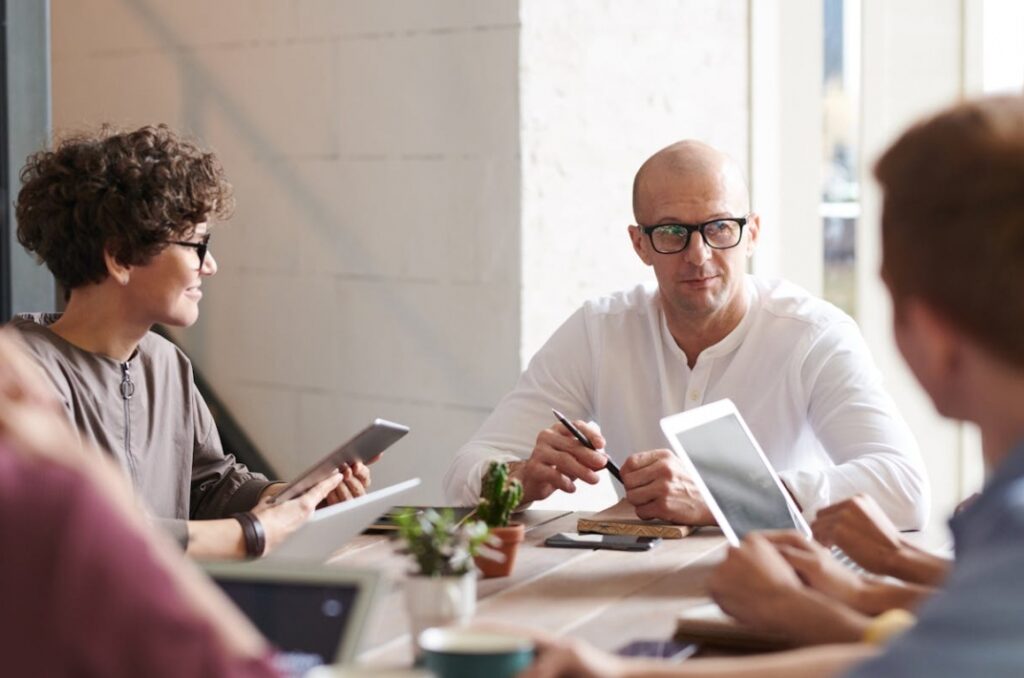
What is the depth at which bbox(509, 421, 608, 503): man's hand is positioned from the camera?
2.47 metres

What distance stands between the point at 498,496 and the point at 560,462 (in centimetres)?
41

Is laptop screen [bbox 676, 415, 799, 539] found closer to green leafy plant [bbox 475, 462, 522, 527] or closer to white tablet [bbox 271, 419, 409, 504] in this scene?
green leafy plant [bbox 475, 462, 522, 527]

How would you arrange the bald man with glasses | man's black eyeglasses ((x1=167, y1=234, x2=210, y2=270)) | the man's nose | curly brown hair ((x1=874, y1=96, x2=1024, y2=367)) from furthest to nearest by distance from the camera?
the man's nose
the bald man with glasses
man's black eyeglasses ((x1=167, y1=234, x2=210, y2=270))
curly brown hair ((x1=874, y1=96, x2=1024, y2=367))

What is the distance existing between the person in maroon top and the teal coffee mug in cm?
41

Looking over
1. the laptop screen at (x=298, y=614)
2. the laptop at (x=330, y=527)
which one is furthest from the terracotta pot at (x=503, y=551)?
the laptop screen at (x=298, y=614)

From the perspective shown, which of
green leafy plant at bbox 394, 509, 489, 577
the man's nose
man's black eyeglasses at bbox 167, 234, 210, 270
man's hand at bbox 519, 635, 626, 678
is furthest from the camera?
the man's nose

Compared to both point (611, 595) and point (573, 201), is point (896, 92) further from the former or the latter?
point (611, 595)

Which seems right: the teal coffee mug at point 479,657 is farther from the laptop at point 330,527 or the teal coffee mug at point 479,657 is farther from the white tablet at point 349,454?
the white tablet at point 349,454

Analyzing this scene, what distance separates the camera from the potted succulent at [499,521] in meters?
2.02

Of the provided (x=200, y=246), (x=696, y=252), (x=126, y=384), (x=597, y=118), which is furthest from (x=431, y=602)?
(x=597, y=118)

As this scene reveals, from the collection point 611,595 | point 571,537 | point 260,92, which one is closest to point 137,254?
point 571,537

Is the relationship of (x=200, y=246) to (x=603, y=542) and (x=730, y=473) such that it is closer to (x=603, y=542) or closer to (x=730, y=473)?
(x=603, y=542)

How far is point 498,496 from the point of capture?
209 cm

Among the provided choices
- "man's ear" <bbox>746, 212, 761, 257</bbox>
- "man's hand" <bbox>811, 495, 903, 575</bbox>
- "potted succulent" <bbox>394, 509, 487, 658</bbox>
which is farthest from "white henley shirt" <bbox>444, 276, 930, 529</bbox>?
"potted succulent" <bbox>394, 509, 487, 658</bbox>
